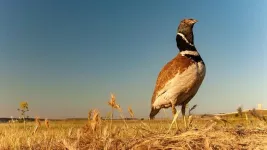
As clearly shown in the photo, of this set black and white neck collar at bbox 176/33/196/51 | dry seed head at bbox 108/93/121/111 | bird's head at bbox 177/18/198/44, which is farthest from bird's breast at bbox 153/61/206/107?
dry seed head at bbox 108/93/121/111

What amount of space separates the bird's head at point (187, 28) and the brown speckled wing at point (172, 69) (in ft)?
2.14

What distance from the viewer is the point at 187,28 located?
907cm

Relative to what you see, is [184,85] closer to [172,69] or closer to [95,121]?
[172,69]

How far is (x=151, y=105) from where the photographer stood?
364 inches

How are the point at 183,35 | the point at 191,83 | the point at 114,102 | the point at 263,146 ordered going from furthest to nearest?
the point at 183,35 → the point at 191,83 → the point at 114,102 → the point at 263,146

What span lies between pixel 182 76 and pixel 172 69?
411 millimetres

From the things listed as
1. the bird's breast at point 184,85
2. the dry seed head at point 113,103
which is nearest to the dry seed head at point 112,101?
the dry seed head at point 113,103

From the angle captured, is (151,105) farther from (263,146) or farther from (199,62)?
(263,146)

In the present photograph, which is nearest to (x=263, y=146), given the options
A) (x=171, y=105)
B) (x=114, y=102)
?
(x=114, y=102)

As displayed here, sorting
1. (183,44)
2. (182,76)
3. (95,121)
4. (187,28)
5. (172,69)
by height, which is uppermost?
(187,28)

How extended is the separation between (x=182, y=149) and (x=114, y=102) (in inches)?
54.2

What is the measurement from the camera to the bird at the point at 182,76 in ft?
25.8

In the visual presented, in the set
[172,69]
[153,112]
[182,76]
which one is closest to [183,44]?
[172,69]

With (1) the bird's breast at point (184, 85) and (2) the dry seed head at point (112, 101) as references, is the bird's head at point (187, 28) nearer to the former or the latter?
(1) the bird's breast at point (184, 85)
